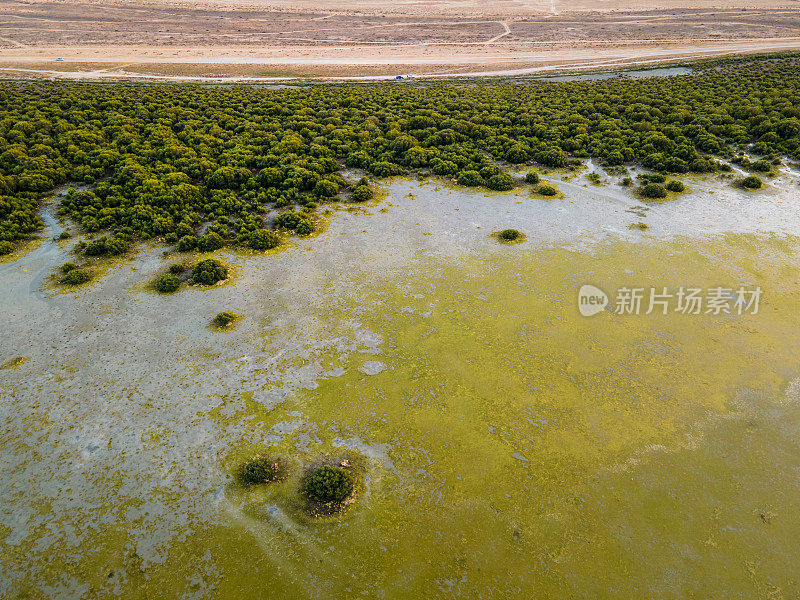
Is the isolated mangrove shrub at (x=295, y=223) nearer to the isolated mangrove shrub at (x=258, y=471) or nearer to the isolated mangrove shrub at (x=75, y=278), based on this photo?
the isolated mangrove shrub at (x=75, y=278)

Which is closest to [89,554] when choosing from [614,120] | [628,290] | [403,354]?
[403,354]

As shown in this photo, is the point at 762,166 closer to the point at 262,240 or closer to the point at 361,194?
the point at 361,194

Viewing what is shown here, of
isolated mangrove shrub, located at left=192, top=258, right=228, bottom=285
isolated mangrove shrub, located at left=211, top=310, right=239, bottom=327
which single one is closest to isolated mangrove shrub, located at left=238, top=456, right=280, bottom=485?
isolated mangrove shrub, located at left=211, top=310, right=239, bottom=327

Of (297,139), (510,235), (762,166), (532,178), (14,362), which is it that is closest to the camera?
(14,362)

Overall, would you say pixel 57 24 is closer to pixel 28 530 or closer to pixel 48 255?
pixel 48 255

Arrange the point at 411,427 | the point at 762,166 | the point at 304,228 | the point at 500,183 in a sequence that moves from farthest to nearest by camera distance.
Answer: the point at 762,166 → the point at 500,183 → the point at 304,228 → the point at 411,427

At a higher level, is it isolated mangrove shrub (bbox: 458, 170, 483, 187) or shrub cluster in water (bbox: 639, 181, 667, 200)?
isolated mangrove shrub (bbox: 458, 170, 483, 187)

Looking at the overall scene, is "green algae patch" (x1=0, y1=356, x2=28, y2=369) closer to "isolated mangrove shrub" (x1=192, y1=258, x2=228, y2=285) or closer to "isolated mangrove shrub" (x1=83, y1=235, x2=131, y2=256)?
"isolated mangrove shrub" (x1=192, y1=258, x2=228, y2=285)

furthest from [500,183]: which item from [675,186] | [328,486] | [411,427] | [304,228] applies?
[328,486]
